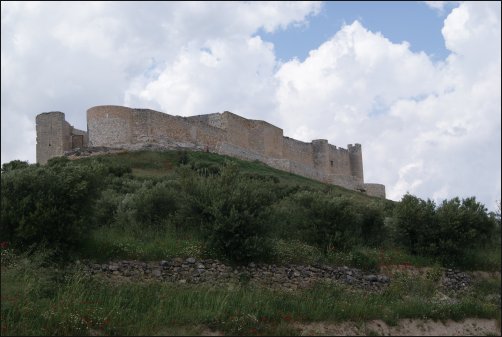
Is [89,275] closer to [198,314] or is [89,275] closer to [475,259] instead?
[198,314]

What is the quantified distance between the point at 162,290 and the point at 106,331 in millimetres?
1782

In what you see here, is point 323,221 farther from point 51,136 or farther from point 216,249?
point 51,136

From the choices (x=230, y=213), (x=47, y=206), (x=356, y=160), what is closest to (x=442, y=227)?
(x=230, y=213)

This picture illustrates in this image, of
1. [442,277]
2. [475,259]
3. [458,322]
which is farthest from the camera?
[475,259]

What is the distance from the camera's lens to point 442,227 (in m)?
15.8

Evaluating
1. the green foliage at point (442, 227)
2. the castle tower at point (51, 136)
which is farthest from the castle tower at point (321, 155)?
the green foliage at point (442, 227)

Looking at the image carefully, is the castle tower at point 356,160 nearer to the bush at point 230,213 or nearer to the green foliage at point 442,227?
the green foliage at point 442,227

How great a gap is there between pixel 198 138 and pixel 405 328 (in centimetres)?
2807

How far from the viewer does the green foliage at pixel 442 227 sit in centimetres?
1551

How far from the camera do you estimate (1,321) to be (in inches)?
307

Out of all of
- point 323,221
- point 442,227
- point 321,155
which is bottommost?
point 442,227

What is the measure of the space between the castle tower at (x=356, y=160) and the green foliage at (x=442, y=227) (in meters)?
37.7

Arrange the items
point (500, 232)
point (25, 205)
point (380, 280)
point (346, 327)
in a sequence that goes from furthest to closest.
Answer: point (500, 232) → point (380, 280) → point (25, 205) → point (346, 327)

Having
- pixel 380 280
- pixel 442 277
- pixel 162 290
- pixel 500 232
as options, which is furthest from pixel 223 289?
pixel 500 232
